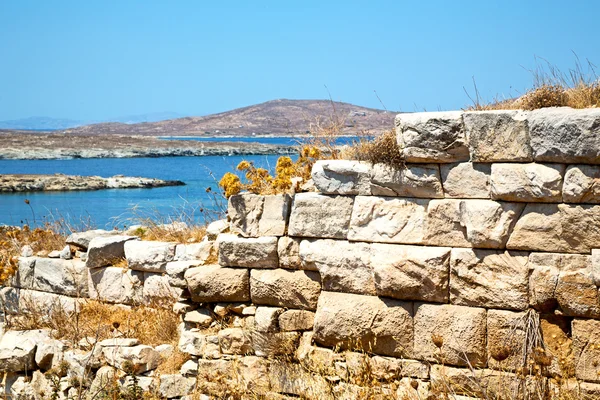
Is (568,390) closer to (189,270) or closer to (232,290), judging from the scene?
(232,290)

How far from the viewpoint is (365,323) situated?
267 inches

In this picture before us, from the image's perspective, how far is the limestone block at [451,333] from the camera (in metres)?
6.30

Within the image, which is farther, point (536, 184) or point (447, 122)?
point (447, 122)

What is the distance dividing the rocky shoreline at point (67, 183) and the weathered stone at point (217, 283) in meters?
30.8

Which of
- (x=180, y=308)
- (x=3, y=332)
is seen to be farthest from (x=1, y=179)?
(x=180, y=308)

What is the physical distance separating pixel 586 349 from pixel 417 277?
154 cm

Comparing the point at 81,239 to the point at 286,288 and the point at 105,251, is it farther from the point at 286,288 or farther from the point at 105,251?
the point at 286,288

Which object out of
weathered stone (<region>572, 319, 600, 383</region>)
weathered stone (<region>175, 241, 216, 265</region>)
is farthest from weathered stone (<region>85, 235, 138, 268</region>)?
weathered stone (<region>572, 319, 600, 383</region>)

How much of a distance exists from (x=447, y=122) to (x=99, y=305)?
5.40 m

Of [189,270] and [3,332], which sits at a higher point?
[189,270]

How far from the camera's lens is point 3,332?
31.2 feet

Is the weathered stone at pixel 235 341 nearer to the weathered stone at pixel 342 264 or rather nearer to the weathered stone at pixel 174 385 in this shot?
the weathered stone at pixel 174 385

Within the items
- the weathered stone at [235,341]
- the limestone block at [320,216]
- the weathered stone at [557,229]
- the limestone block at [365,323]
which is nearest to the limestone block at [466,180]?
the weathered stone at [557,229]

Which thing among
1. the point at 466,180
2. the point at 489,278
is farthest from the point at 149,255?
the point at 489,278
